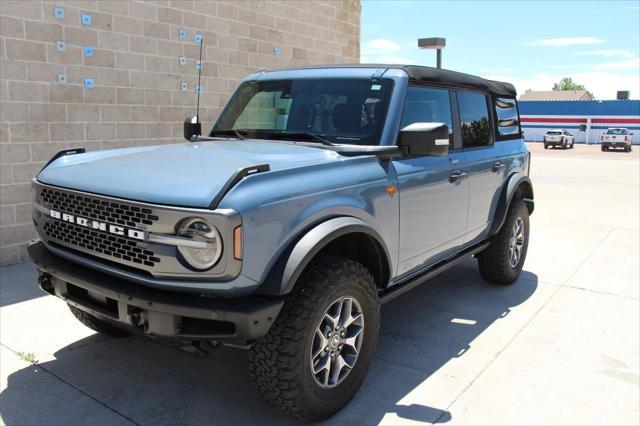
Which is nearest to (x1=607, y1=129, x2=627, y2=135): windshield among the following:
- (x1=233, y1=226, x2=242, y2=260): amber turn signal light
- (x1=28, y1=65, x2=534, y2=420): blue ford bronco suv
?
(x1=28, y1=65, x2=534, y2=420): blue ford bronco suv

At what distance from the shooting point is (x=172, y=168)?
2885 millimetres

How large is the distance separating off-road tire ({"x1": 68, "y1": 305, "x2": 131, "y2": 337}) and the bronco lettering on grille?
0.87m

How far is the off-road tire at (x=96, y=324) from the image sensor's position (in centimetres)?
372

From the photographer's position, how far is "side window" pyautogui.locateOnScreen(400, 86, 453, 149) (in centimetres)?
377

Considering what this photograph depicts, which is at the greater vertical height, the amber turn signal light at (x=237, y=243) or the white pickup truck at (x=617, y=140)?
the white pickup truck at (x=617, y=140)

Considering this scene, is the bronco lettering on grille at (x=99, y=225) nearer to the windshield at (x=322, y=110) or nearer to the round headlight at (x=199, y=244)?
the round headlight at (x=199, y=244)

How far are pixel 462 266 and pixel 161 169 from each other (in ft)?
14.0

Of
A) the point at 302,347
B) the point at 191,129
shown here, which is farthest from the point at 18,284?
the point at 302,347

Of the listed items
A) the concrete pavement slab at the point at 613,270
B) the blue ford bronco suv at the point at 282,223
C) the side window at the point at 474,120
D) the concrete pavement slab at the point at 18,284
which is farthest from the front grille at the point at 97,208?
the concrete pavement slab at the point at 613,270

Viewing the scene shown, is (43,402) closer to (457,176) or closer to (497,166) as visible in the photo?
(457,176)

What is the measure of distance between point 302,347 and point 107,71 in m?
5.52

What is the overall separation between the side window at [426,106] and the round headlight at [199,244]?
1.71 metres

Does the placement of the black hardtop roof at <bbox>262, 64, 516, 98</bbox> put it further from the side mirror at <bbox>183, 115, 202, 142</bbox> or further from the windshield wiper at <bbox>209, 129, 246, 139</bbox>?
the side mirror at <bbox>183, 115, 202, 142</bbox>

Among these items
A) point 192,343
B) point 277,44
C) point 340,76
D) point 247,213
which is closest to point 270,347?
point 192,343
